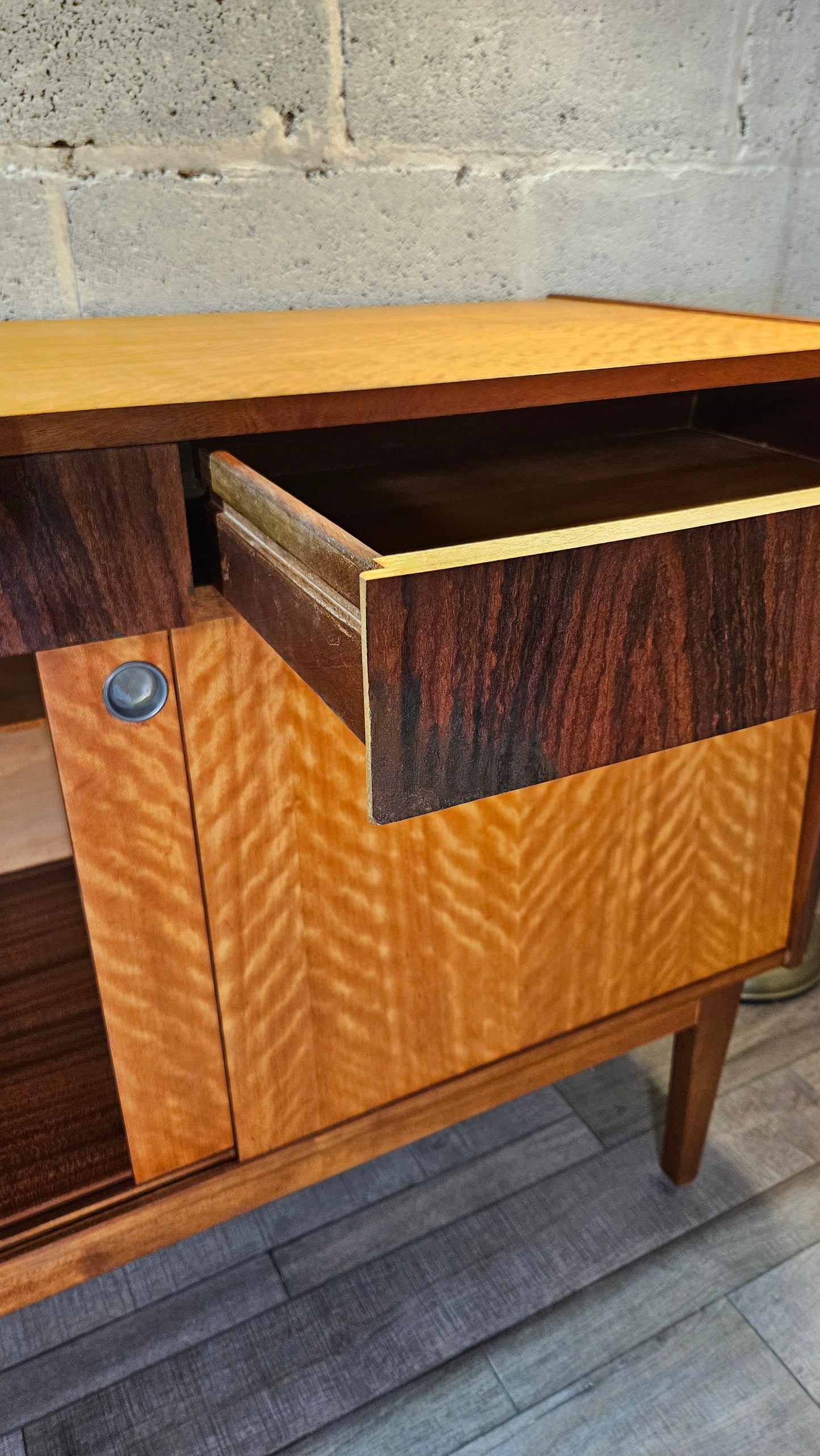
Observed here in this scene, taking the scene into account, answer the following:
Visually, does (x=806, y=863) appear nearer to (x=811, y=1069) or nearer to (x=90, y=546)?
(x=811, y=1069)

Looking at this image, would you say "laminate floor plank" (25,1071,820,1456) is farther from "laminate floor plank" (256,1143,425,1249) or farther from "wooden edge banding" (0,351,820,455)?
"wooden edge banding" (0,351,820,455)

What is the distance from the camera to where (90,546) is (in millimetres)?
518

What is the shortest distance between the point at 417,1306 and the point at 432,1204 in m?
0.12

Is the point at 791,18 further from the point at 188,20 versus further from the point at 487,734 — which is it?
the point at 487,734

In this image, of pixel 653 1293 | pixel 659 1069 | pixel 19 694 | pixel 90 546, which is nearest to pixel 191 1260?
pixel 653 1293

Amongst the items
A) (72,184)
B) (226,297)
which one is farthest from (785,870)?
(72,184)

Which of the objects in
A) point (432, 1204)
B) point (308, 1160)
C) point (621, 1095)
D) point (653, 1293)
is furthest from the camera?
point (621, 1095)

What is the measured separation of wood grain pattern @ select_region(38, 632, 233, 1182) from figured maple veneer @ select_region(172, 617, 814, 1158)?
0.01m

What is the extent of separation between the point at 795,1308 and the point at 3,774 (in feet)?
2.83

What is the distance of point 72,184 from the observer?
0.86 metres

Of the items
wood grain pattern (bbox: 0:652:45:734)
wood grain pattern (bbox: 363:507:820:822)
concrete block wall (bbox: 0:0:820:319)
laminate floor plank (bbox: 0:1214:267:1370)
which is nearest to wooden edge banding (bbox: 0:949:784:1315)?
laminate floor plank (bbox: 0:1214:267:1370)

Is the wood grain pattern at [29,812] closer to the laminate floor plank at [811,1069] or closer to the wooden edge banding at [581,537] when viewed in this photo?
the wooden edge banding at [581,537]

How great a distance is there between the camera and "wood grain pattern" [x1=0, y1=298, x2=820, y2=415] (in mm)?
522

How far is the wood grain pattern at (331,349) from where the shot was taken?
1.71 feet
